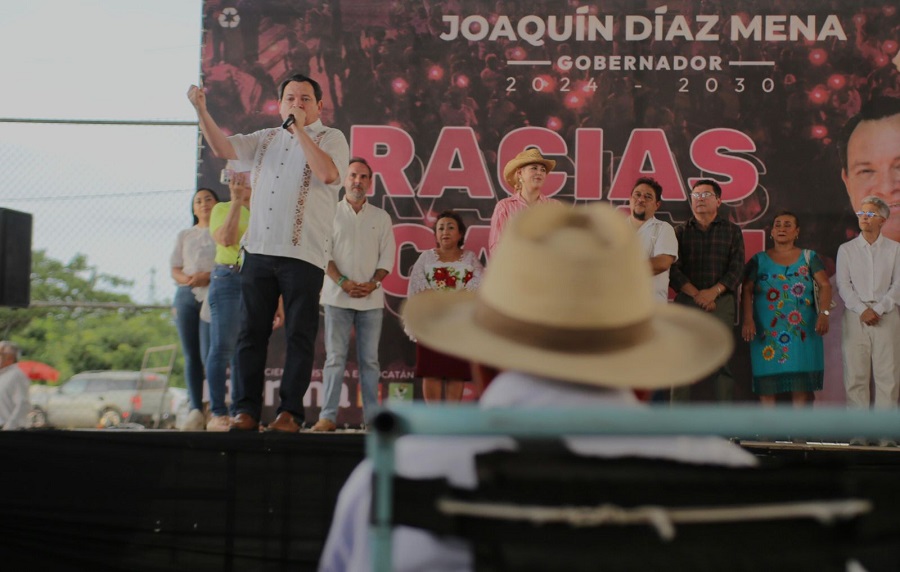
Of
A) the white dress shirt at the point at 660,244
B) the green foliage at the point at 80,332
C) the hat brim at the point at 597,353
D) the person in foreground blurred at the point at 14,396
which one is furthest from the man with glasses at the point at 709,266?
the green foliage at the point at 80,332

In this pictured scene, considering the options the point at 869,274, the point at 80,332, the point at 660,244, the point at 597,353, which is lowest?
the point at 80,332

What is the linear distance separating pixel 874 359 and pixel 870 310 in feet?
1.18

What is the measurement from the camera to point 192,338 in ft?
22.6

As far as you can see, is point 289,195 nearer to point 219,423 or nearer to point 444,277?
point 219,423

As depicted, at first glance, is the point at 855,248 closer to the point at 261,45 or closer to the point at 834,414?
the point at 261,45

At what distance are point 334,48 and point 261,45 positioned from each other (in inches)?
23.0

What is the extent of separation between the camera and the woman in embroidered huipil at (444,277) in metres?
6.47

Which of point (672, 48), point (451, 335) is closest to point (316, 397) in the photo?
point (672, 48)

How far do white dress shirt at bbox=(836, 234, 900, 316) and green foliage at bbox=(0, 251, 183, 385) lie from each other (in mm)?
14193

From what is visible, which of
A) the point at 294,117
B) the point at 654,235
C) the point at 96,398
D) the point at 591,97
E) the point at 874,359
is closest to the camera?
the point at 294,117

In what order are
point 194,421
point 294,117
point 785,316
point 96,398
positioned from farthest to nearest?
1. point 96,398
2. point 785,316
3. point 194,421
4. point 294,117

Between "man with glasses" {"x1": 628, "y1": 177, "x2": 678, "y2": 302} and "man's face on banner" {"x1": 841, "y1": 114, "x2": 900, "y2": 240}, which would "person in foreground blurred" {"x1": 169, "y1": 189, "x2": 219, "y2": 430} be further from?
"man's face on banner" {"x1": 841, "y1": 114, "x2": 900, "y2": 240}

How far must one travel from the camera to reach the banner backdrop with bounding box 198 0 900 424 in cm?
828

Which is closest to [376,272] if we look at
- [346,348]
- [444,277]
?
[444,277]
